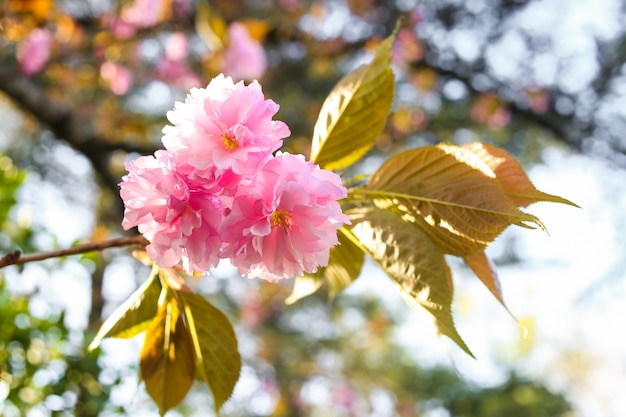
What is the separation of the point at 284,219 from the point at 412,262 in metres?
0.10

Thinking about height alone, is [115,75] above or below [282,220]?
below

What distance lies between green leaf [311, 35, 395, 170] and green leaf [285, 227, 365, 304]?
0.07 metres

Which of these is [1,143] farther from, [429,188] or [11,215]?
[429,188]

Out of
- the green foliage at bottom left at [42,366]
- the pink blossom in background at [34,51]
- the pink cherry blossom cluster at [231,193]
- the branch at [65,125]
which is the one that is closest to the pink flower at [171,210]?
the pink cherry blossom cluster at [231,193]

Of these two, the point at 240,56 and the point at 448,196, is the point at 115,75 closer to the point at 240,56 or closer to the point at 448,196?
the point at 240,56

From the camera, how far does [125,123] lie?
2.31m

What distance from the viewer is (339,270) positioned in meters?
0.55

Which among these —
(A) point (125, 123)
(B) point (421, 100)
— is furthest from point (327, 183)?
(B) point (421, 100)

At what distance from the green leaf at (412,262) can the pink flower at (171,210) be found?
A: 4.7 inches

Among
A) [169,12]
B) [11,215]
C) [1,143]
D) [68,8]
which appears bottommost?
[1,143]

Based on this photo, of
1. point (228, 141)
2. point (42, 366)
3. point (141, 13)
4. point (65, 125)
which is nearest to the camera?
point (228, 141)

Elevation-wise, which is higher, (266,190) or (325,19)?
(266,190)

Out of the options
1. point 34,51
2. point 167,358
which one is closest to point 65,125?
point 34,51

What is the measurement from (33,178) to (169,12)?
1407 millimetres
